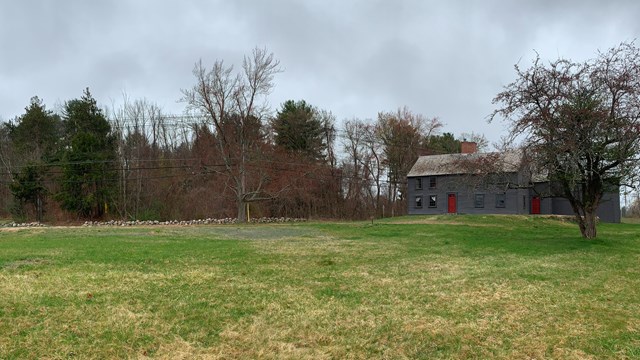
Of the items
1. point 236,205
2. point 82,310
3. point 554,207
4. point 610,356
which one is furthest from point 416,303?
point 554,207

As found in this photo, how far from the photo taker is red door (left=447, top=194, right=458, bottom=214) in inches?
1869

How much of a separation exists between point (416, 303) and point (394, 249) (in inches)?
341

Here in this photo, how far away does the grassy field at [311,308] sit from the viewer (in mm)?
5348

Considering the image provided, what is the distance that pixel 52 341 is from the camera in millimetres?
5383

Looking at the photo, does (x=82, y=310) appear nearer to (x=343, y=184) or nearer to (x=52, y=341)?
(x=52, y=341)

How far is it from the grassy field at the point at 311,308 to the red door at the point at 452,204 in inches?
1378

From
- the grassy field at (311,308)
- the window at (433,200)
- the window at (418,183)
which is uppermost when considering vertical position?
the window at (418,183)

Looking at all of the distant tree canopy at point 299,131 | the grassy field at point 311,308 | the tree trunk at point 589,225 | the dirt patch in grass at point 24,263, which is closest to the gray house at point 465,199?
the distant tree canopy at point 299,131

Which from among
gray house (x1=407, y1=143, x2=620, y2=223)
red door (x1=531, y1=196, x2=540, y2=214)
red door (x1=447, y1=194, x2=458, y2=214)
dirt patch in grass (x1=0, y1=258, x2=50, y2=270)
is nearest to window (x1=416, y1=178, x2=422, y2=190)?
gray house (x1=407, y1=143, x2=620, y2=223)

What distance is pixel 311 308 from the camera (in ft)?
23.2

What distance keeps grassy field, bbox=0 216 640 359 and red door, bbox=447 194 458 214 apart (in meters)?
35.0

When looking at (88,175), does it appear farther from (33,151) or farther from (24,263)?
(24,263)

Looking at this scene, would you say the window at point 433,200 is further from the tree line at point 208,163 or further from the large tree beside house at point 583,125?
the large tree beside house at point 583,125

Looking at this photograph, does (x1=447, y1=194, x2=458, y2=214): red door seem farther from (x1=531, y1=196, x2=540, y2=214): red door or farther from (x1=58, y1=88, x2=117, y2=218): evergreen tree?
(x1=58, y1=88, x2=117, y2=218): evergreen tree
